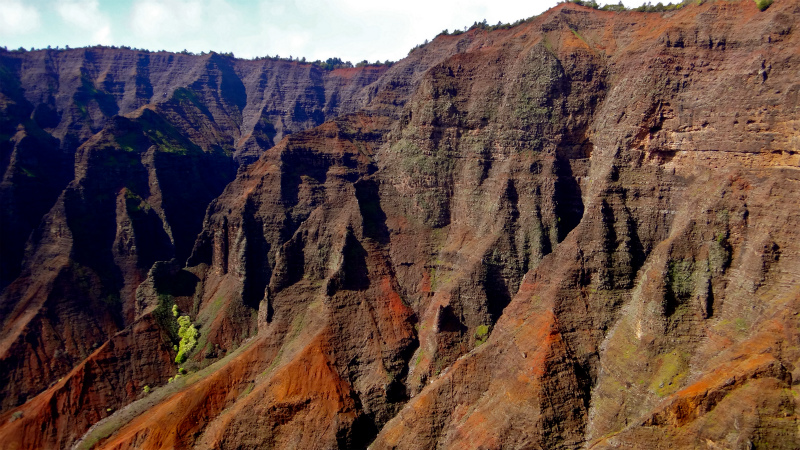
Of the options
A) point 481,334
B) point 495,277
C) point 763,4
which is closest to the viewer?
point 763,4

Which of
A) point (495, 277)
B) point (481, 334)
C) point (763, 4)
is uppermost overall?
point (763, 4)

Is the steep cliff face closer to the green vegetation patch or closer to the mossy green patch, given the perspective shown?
the mossy green patch

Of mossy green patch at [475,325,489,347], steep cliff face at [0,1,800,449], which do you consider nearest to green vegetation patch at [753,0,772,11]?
steep cliff face at [0,1,800,449]

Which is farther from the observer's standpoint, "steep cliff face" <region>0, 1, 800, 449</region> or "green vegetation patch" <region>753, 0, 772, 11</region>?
"green vegetation patch" <region>753, 0, 772, 11</region>

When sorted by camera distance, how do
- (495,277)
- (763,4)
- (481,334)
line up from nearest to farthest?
(763,4), (481,334), (495,277)

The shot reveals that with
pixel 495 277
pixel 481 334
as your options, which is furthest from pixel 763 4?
pixel 481 334

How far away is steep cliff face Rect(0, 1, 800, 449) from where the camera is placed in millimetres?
33156

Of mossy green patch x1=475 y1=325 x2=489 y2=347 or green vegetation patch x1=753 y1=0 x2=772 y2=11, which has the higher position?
green vegetation patch x1=753 y1=0 x2=772 y2=11

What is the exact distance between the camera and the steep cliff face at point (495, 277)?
33156 millimetres

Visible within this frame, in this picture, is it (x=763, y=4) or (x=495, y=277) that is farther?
(x=495, y=277)

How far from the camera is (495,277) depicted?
4728cm

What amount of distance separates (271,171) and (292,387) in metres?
31.7

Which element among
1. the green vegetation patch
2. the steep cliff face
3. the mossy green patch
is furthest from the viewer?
the mossy green patch

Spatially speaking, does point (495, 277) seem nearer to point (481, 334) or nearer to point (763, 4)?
point (481, 334)
